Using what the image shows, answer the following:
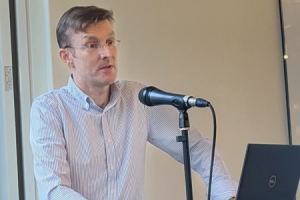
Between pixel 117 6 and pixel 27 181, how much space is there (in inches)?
37.9

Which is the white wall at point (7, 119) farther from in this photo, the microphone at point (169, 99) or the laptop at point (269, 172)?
the laptop at point (269, 172)

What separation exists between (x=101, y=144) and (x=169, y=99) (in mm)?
428

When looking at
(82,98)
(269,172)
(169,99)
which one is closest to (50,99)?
(82,98)

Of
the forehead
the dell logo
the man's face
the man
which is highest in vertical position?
the forehead

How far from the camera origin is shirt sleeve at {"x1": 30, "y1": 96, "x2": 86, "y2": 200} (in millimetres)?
1210

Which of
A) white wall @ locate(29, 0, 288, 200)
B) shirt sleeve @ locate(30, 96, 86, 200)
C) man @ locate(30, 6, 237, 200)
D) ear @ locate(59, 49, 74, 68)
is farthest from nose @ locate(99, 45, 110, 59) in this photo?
white wall @ locate(29, 0, 288, 200)

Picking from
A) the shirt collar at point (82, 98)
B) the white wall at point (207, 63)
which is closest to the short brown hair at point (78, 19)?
the shirt collar at point (82, 98)

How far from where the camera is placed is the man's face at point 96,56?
4.70 feet

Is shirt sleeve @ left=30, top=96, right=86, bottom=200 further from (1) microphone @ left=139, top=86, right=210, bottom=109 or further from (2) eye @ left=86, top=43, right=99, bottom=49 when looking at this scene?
(1) microphone @ left=139, top=86, right=210, bottom=109

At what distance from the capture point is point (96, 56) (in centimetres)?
143

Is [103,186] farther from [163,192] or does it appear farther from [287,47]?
[287,47]

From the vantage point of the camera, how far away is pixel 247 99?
95.6 inches

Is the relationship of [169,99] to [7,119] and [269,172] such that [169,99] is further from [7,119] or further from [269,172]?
[7,119]

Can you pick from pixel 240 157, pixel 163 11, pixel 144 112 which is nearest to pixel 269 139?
pixel 240 157
